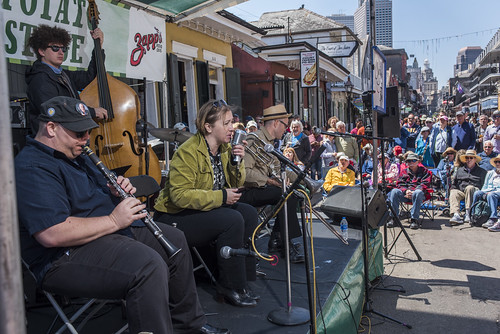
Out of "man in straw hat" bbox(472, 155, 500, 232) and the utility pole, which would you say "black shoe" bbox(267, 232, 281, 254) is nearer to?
the utility pole

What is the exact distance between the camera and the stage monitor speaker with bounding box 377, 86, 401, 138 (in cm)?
599

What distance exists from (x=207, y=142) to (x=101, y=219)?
1315 millimetres

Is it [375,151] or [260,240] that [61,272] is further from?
[375,151]

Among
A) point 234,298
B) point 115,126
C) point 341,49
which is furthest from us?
point 341,49

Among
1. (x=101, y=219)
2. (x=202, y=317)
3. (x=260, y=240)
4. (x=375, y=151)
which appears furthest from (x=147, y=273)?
(x=375, y=151)

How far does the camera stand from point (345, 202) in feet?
17.8

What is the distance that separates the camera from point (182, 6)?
520 cm

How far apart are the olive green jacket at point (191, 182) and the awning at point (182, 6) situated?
2346 mm

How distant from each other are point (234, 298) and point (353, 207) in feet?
8.74

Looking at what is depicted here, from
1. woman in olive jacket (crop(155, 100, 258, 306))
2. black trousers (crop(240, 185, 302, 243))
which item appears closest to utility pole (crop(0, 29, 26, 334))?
woman in olive jacket (crop(155, 100, 258, 306))

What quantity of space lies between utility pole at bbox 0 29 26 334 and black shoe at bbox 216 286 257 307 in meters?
2.20

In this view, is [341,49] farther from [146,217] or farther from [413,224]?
[146,217]

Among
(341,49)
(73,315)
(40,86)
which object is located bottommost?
(73,315)

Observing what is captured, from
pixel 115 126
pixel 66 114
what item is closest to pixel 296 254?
pixel 115 126
